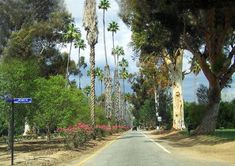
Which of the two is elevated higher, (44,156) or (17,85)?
(17,85)

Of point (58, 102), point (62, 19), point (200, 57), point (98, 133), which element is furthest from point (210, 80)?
point (62, 19)

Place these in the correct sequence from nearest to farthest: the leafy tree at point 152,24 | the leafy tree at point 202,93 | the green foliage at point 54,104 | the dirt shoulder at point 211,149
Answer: the dirt shoulder at point 211,149, the leafy tree at point 152,24, the green foliage at point 54,104, the leafy tree at point 202,93

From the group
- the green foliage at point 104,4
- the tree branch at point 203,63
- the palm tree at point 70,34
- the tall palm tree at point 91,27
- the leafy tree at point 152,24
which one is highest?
the green foliage at point 104,4

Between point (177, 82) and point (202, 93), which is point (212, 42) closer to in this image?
point (177, 82)

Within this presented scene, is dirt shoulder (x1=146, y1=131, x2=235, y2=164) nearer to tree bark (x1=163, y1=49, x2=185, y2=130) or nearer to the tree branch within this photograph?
the tree branch

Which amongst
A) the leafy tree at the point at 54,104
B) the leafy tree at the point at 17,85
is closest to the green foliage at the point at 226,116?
the leafy tree at the point at 54,104

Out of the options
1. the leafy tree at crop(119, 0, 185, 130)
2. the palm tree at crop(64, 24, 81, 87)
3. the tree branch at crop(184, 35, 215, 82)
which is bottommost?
the tree branch at crop(184, 35, 215, 82)

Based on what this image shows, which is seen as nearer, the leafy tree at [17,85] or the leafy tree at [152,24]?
the leafy tree at [17,85]

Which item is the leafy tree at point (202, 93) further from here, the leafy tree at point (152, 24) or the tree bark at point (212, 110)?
the tree bark at point (212, 110)

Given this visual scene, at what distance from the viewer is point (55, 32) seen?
73125mm

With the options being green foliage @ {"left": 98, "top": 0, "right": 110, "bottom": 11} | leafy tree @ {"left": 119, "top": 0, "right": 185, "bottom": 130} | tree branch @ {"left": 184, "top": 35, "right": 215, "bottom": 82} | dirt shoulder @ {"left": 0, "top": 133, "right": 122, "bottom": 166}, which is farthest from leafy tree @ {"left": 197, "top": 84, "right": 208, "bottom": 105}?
dirt shoulder @ {"left": 0, "top": 133, "right": 122, "bottom": 166}

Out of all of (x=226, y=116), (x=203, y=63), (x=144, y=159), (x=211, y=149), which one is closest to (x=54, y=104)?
(x=203, y=63)

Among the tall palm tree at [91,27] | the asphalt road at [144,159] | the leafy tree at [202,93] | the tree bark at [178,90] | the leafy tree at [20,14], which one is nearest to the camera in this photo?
the asphalt road at [144,159]

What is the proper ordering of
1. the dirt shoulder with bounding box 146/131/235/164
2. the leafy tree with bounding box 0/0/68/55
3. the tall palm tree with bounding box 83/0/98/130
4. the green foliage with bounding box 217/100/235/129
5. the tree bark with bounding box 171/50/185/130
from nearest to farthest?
the dirt shoulder with bounding box 146/131/235/164, the tall palm tree with bounding box 83/0/98/130, the tree bark with bounding box 171/50/185/130, the leafy tree with bounding box 0/0/68/55, the green foliage with bounding box 217/100/235/129
